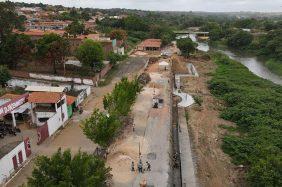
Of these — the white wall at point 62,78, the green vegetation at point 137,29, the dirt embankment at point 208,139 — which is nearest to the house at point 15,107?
the white wall at point 62,78

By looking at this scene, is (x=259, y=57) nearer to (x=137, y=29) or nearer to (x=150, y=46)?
(x=150, y=46)

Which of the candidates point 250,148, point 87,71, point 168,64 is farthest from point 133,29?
point 250,148

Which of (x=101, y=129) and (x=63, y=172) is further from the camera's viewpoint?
(x=101, y=129)

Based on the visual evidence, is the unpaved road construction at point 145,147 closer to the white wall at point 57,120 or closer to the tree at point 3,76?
the white wall at point 57,120

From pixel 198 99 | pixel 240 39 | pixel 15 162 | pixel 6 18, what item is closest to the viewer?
pixel 15 162

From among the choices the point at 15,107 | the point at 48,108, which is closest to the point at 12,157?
the point at 15,107

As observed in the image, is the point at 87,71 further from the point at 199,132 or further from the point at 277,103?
the point at 277,103

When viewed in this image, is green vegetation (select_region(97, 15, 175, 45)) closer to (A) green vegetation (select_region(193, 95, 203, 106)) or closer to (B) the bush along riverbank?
(B) the bush along riverbank
